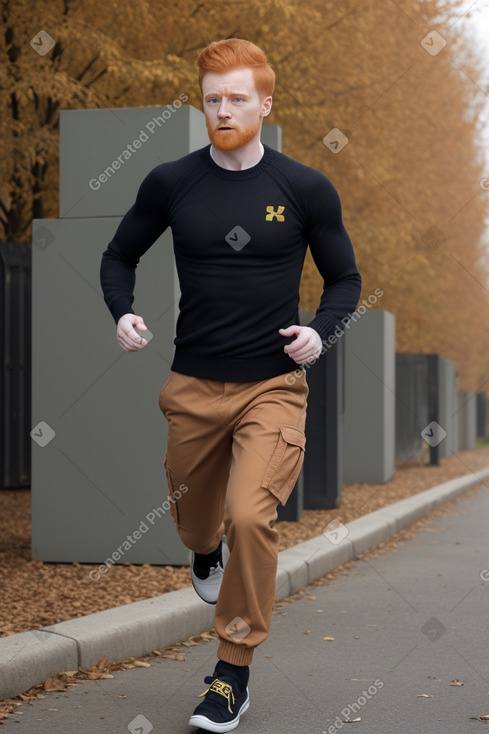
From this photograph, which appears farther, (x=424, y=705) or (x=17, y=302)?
(x=17, y=302)

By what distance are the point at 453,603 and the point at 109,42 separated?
575 cm

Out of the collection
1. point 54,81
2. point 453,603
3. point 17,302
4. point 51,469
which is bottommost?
point 453,603

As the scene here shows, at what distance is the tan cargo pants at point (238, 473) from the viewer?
3933 millimetres

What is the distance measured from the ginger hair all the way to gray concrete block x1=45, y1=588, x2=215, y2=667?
2364mm

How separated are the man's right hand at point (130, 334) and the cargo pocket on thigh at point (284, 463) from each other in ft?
1.84

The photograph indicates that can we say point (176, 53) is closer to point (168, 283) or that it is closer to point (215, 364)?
point (168, 283)

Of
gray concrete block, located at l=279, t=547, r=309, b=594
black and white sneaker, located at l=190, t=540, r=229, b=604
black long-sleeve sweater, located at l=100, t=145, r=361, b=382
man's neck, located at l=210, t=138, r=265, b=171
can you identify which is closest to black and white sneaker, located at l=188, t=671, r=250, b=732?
black and white sneaker, located at l=190, t=540, r=229, b=604

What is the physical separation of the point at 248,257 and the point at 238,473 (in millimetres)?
738

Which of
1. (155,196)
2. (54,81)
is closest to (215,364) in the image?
(155,196)

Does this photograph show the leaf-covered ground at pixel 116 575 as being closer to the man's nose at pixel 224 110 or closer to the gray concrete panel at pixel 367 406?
the gray concrete panel at pixel 367 406

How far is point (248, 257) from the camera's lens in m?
4.07

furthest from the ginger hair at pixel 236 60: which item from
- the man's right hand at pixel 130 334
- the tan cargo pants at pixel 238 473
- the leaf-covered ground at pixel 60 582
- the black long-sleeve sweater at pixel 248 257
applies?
the leaf-covered ground at pixel 60 582

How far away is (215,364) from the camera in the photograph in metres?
4.12

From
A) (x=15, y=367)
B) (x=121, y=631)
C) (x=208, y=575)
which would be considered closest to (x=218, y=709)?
(x=208, y=575)
